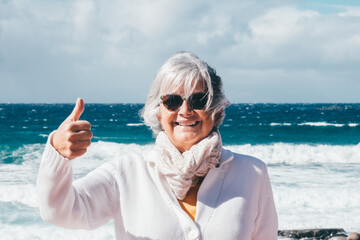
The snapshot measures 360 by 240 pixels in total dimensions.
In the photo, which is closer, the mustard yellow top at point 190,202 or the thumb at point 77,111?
the thumb at point 77,111

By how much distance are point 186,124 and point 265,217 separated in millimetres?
577

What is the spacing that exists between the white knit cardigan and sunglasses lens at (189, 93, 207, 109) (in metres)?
0.27

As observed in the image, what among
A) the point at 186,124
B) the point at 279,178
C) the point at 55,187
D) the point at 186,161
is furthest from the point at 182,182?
the point at 279,178

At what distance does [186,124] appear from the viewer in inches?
76.6

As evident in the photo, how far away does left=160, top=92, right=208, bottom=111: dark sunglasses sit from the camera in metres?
1.90

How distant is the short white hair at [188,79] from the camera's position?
188 centimetres

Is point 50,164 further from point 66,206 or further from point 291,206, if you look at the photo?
→ point 291,206

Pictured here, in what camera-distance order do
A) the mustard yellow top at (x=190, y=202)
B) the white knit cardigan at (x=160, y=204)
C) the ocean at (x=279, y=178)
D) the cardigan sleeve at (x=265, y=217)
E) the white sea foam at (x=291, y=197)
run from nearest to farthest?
the white knit cardigan at (x=160, y=204)
the mustard yellow top at (x=190, y=202)
the cardigan sleeve at (x=265, y=217)
the white sea foam at (x=291, y=197)
the ocean at (x=279, y=178)

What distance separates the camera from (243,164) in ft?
6.61

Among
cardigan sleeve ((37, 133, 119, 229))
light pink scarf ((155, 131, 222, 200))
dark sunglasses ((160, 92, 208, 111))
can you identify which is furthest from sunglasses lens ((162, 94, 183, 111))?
cardigan sleeve ((37, 133, 119, 229))

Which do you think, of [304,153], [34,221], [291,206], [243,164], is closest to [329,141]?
[304,153]

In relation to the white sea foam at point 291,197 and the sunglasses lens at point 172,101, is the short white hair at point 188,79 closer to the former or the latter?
the sunglasses lens at point 172,101

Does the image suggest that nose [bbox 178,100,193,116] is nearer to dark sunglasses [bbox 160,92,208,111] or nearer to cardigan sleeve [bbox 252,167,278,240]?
dark sunglasses [bbox 160,92,208,111]

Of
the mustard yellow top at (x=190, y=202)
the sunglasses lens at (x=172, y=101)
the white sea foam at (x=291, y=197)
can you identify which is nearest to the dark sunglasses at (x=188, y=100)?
the sunglasses lens at (x=172, y=101)
